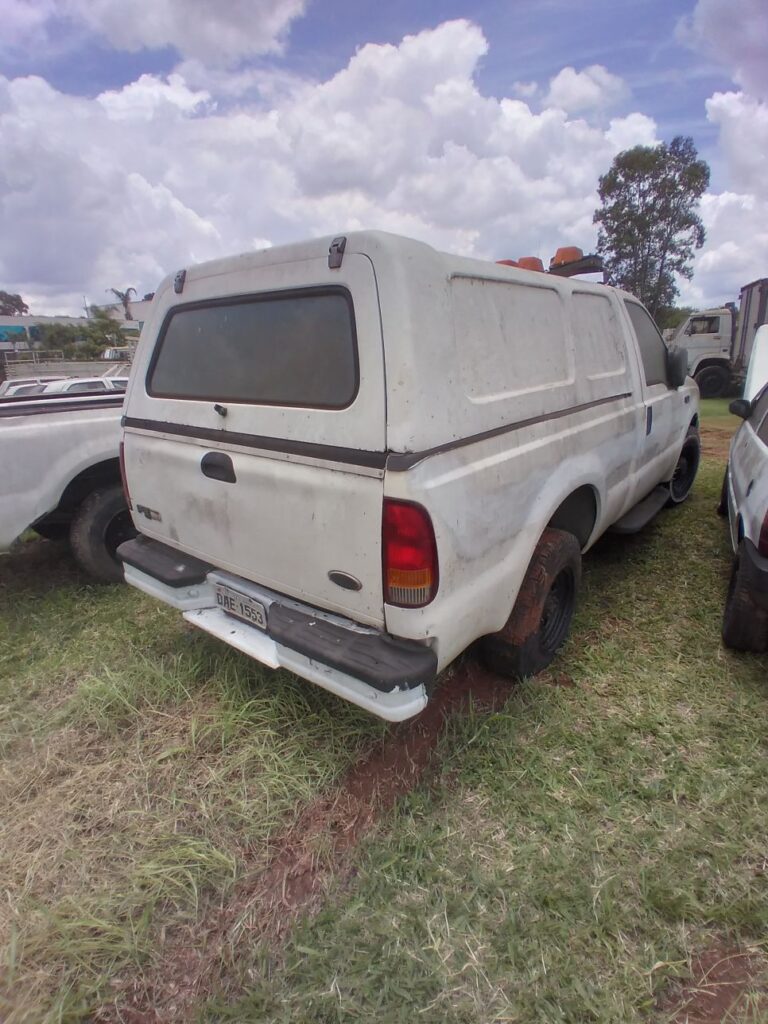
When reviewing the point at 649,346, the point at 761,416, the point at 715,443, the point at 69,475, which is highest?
the point at 649,346

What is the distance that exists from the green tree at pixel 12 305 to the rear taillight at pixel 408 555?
8384cm

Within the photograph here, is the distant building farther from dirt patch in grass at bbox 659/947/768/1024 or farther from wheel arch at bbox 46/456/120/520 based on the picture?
dirt patch in grass at bbox 659/947/768/1024

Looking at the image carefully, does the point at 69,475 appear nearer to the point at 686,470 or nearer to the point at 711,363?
the point at 686,470

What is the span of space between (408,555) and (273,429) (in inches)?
28.3

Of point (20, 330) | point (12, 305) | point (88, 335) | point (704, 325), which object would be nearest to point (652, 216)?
point (704, 325)

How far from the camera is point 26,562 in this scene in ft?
15.1

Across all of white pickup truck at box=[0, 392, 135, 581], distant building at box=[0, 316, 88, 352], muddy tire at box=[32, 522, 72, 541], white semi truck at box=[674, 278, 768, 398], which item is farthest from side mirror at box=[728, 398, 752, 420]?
distant building at box=[0, 316, 88, 352]

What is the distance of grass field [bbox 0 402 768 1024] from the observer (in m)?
1.51

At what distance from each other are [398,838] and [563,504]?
1.74m

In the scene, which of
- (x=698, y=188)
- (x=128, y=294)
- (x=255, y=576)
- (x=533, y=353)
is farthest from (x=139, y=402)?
(x=128, y=294)

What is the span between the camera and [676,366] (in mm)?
4004

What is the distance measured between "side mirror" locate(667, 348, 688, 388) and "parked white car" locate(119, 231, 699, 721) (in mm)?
1461

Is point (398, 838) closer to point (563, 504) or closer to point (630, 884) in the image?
point (630, 884)

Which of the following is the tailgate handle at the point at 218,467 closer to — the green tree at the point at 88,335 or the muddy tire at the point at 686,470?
the muddy tire at the point at 686,470
